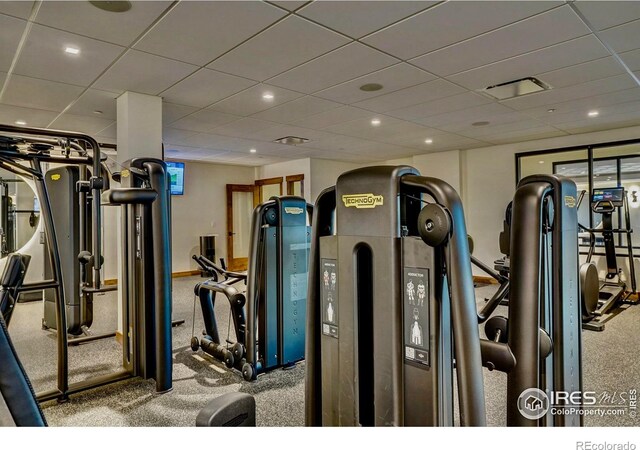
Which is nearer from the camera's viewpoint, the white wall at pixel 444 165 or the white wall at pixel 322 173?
the white wall at pixel 444 165

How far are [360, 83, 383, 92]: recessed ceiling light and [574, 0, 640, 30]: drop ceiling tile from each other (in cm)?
168

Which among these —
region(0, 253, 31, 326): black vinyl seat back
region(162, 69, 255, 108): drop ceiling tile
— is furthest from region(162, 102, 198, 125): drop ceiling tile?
region(0, 253, 31, 326): black vinyl seat back

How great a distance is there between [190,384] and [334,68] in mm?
2779

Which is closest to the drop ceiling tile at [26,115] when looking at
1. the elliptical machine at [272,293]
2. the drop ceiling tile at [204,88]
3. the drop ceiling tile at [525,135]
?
the drop ceiling tile at [204,88]

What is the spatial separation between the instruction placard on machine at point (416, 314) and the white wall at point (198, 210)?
26.6 feet

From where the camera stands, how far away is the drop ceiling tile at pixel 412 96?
12.4 feet

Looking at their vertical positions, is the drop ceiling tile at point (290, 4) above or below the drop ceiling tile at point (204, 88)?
below

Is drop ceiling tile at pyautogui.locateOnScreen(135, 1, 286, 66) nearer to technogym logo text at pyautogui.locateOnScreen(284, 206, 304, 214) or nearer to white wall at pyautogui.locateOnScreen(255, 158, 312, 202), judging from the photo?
technogym logo text at pyautogui.locateOnScreen(284, 206, 304, 214)

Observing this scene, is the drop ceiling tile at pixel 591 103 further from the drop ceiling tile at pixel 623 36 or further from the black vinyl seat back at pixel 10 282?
the black vinyl seat back at pixel 10 282

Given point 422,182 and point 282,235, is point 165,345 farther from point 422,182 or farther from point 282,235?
point 422,182

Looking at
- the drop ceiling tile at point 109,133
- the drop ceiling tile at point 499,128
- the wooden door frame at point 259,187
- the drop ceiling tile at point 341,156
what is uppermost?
the drop ceiling tile at point 341,156

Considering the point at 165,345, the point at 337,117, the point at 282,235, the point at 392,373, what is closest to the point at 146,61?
the point at 282,235

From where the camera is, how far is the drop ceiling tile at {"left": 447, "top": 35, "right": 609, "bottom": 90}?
289cm

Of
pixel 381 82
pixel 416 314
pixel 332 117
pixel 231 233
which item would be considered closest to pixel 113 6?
pixel 381 82
